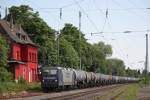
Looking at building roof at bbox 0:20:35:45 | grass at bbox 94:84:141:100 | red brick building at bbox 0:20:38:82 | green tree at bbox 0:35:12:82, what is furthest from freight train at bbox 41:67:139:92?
building roof at bbox 0:20:35:45

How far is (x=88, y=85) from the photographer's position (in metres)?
79.4

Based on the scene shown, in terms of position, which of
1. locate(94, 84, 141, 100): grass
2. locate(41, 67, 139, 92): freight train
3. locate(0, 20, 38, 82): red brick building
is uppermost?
locate(0, 20, 38, 82): red brick building

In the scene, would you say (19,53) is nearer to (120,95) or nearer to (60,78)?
(60,78)

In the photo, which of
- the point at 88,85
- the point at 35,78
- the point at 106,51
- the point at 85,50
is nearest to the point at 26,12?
the point at 35,78

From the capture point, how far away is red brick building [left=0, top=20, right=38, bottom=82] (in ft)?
262

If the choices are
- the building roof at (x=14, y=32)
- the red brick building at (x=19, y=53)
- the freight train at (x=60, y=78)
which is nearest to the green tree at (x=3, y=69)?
the freight train at (x=60, y=78)

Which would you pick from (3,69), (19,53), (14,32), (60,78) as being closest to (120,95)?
(60,78)

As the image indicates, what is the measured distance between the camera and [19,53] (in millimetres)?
86625

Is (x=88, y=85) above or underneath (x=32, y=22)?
underneath

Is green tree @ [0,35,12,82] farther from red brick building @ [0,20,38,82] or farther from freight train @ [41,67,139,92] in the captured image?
red brick building @ [0,20,38,82]

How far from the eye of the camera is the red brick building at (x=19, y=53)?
80.0 m

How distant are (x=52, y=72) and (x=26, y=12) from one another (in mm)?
51656

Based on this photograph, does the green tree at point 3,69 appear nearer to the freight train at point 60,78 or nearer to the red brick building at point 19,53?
the freight train at point 60,78

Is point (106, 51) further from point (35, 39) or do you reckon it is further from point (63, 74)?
point (63, 74)
